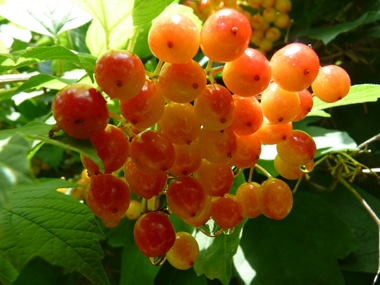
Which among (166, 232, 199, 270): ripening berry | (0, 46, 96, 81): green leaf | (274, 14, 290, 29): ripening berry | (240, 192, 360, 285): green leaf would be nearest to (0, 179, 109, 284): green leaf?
(166, 232, 199, 270): ripening berry

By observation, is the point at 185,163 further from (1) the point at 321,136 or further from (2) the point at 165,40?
(1) the point at 321,136

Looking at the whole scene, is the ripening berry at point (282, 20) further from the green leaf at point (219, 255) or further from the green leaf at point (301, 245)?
the green leaf at point (219, 255)

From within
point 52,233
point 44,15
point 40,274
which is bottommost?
point 40,274

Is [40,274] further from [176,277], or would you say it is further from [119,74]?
[119,74]

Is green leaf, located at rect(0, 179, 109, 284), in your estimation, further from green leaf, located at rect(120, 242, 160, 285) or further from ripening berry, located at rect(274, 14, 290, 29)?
ripening berry, located at rect(274, 14, 290, 29)

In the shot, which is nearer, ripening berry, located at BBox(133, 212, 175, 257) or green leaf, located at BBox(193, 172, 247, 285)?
ripening berry, located at BBox(133, 212, 175, 257)

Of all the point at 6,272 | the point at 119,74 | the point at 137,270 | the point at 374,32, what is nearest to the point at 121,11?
the point at 119,74
